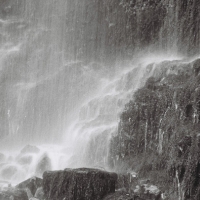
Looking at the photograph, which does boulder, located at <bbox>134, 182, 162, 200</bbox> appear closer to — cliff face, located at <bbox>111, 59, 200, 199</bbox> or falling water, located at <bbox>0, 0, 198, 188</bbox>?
cliff face, located at <bbox>111, 59, 200, 199</bbox>

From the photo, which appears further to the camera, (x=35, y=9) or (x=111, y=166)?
(x=35, y=9)

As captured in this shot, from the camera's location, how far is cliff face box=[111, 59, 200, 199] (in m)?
23.0

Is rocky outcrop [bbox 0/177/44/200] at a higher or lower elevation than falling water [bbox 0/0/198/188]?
lower

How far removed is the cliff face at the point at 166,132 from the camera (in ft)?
75.4

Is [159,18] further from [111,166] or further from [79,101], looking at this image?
[111,166]

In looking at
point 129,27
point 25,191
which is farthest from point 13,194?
point 129,27

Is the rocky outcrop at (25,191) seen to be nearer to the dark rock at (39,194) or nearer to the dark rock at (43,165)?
the dark rock at (39,194)

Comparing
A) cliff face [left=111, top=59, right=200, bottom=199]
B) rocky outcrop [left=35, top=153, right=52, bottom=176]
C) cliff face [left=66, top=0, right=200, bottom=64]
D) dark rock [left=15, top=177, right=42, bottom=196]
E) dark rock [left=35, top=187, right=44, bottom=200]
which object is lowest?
dark rock [left=35, top=187, right=44, bottom=200]

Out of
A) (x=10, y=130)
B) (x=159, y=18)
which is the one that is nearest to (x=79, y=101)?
(x=10, y=130)

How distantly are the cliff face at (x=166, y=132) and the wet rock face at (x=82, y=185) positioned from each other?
3.47 metres

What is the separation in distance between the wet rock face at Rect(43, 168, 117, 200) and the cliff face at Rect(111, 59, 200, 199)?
3468 millimetres

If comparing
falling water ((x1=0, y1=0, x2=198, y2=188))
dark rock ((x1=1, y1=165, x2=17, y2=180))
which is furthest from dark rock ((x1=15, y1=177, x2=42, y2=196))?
dark rock ((x1=1, y1=165, x2=17, y2=180))

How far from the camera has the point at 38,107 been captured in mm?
53531

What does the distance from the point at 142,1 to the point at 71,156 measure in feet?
76.7
